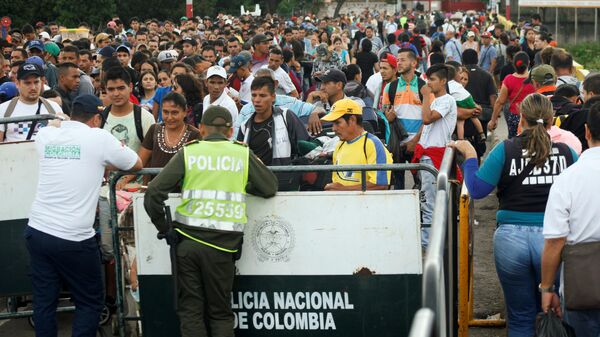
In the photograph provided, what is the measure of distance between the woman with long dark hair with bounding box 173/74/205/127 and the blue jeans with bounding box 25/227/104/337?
3909 mm

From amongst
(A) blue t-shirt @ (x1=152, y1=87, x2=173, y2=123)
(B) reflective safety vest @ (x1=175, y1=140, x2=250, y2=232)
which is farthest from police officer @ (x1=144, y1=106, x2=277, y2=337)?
(A) blue t-shirt @ (x1=152, y1=87, x2=173, y2=123)

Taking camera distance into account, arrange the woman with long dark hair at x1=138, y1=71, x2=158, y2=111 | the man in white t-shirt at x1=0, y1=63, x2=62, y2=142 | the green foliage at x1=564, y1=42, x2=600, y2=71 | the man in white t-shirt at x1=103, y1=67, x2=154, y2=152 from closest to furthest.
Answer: the man in white t-shirt at x1=103, y1=67, x2=154, y2=152, the man in white t-shirt at x1=0, y1=63, x2=62, y2=142, the woman with long dark hair at x1=138, y1=71, x2=158, y2=111, the green foliage at x1=564, y1=42, x2=600, y2=71

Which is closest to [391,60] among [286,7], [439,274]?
[439,274]

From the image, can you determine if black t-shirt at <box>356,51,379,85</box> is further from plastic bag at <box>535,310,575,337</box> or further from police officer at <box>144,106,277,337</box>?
plastic bag at <box>535,310,575,337</box>

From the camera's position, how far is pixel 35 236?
22.3 feet

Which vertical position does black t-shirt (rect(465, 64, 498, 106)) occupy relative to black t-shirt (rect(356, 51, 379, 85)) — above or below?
below

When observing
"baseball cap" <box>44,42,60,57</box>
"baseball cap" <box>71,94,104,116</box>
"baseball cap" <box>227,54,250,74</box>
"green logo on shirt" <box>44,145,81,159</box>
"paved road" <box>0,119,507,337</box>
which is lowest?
"paved road" <box>0,119,507,337</box>

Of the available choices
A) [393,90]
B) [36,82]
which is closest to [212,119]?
[36,82]

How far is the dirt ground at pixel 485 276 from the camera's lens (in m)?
8.61

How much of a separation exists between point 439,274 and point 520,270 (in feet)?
7.92

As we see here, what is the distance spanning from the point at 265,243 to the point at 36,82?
12.8 ft

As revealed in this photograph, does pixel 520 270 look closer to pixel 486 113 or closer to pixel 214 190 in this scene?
pixel 214 190

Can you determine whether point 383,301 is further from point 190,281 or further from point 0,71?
point 0,71

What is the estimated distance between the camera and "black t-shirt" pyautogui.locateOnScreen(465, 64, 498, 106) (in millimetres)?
13656
